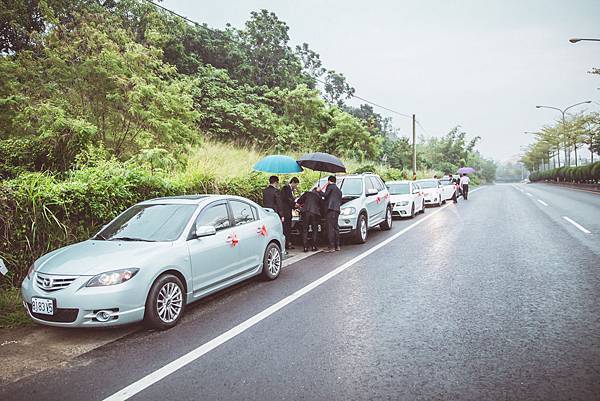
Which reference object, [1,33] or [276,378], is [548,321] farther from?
[1,33]

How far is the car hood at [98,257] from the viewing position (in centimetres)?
452

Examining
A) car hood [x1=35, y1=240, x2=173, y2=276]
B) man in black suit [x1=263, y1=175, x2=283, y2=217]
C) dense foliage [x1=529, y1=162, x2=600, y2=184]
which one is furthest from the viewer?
dense foliage [x1=529, y1=162, x2=600, y2=184]

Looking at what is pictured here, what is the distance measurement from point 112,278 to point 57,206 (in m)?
2.89

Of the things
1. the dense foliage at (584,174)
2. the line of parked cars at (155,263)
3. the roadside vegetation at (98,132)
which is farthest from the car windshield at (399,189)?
the dense foliage at (584,174)

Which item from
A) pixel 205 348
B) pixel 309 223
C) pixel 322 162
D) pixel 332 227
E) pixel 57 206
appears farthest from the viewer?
pixel 322 162

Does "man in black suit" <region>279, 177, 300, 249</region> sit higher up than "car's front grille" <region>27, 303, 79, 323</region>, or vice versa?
"man in black suit" <region>279, 177, 300, 249</region>

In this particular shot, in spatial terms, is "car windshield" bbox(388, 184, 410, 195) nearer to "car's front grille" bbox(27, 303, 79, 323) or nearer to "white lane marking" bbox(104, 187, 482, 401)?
"white lane marking" bbox(104, 187, 482, 401)

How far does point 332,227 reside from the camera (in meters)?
9.77

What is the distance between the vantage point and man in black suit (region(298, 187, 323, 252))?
954 centimetres

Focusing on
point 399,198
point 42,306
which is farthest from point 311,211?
point 399,198

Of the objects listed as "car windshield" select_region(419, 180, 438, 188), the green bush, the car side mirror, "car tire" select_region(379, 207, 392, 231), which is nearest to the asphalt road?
the car side mirror

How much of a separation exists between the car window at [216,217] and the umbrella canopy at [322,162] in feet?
14.7

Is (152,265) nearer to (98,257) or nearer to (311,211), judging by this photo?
(98,257)

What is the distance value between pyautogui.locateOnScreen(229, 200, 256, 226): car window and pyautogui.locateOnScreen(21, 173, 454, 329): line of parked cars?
2 centimetres
